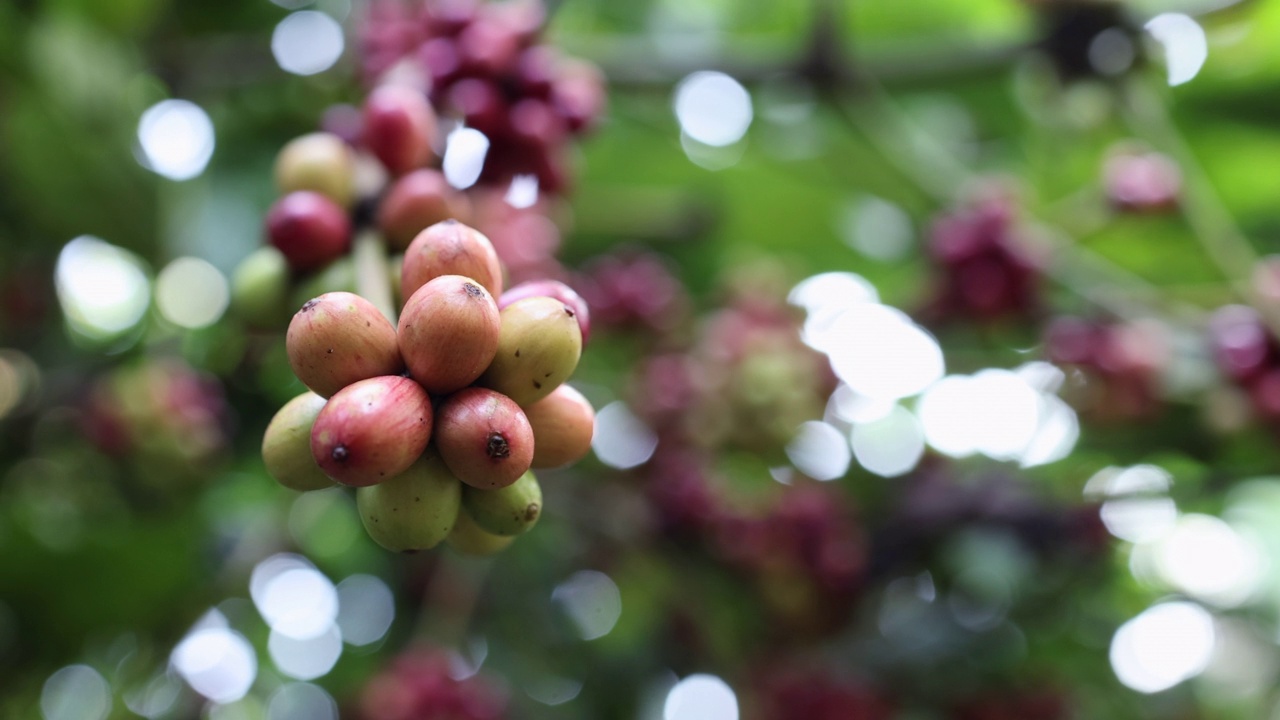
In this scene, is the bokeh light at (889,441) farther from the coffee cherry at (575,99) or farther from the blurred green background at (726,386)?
the coffee cherry at (575,99)

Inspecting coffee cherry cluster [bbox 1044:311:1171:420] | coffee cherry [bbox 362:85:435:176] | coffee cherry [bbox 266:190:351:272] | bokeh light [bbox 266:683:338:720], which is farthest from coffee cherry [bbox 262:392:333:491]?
bokeh light [bbox 266:683:338:720]

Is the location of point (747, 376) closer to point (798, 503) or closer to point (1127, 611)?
point (798, 503)

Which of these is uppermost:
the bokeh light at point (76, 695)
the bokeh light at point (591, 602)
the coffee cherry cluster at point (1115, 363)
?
the coffee cherry cluster at point (1115, 363)

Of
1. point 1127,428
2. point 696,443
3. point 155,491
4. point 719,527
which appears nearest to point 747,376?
point 696,443

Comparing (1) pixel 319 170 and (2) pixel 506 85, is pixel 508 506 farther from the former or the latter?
(2) pixel 506 85

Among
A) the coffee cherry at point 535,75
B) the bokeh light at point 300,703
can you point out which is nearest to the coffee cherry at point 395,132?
the coffee cherry at point 535,75

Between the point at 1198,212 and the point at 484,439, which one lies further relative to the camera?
the point at 1198,212

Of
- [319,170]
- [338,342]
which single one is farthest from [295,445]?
[319,170]

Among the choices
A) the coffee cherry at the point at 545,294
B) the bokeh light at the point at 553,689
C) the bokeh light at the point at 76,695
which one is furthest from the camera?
the bokeh light at the point at 553,689
